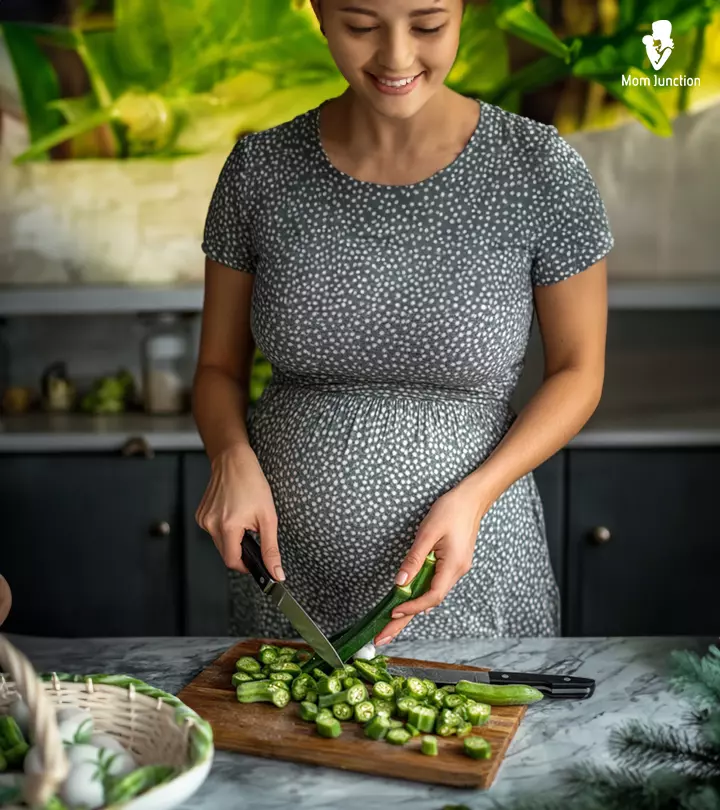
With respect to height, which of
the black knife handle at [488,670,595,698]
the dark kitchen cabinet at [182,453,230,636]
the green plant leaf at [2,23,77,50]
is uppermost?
the green plant leaf at [2,23,77,50]

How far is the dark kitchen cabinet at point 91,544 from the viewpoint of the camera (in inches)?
97.3

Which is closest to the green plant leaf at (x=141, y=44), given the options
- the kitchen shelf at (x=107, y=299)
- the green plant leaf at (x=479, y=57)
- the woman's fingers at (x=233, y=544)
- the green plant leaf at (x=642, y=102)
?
the kitchen shelf at (x=107, y=299)

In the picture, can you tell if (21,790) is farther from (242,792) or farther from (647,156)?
(647,156)

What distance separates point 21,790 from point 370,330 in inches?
29.2

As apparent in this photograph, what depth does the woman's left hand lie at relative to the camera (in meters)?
1.23

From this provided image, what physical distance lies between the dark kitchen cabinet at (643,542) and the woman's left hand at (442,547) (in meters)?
1.17

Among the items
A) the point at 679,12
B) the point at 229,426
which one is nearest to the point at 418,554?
the point at 229,426

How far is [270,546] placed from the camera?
4.33 feet

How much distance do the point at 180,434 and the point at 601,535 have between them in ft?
3.22

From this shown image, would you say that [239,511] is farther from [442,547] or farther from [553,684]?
[553,684]

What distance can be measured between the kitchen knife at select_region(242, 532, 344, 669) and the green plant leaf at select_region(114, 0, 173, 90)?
1.80 m

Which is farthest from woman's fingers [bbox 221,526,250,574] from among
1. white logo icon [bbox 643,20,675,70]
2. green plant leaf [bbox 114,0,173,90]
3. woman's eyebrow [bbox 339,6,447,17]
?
white logo icon [bbox 643,20,675,70]

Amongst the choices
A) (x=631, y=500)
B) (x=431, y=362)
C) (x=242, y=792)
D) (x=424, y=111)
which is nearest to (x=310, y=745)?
(x=242, y=792)

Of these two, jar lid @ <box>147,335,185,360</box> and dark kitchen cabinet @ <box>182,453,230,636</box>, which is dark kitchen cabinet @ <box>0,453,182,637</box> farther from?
jar lid @ <box>147,335,185,360</box>
